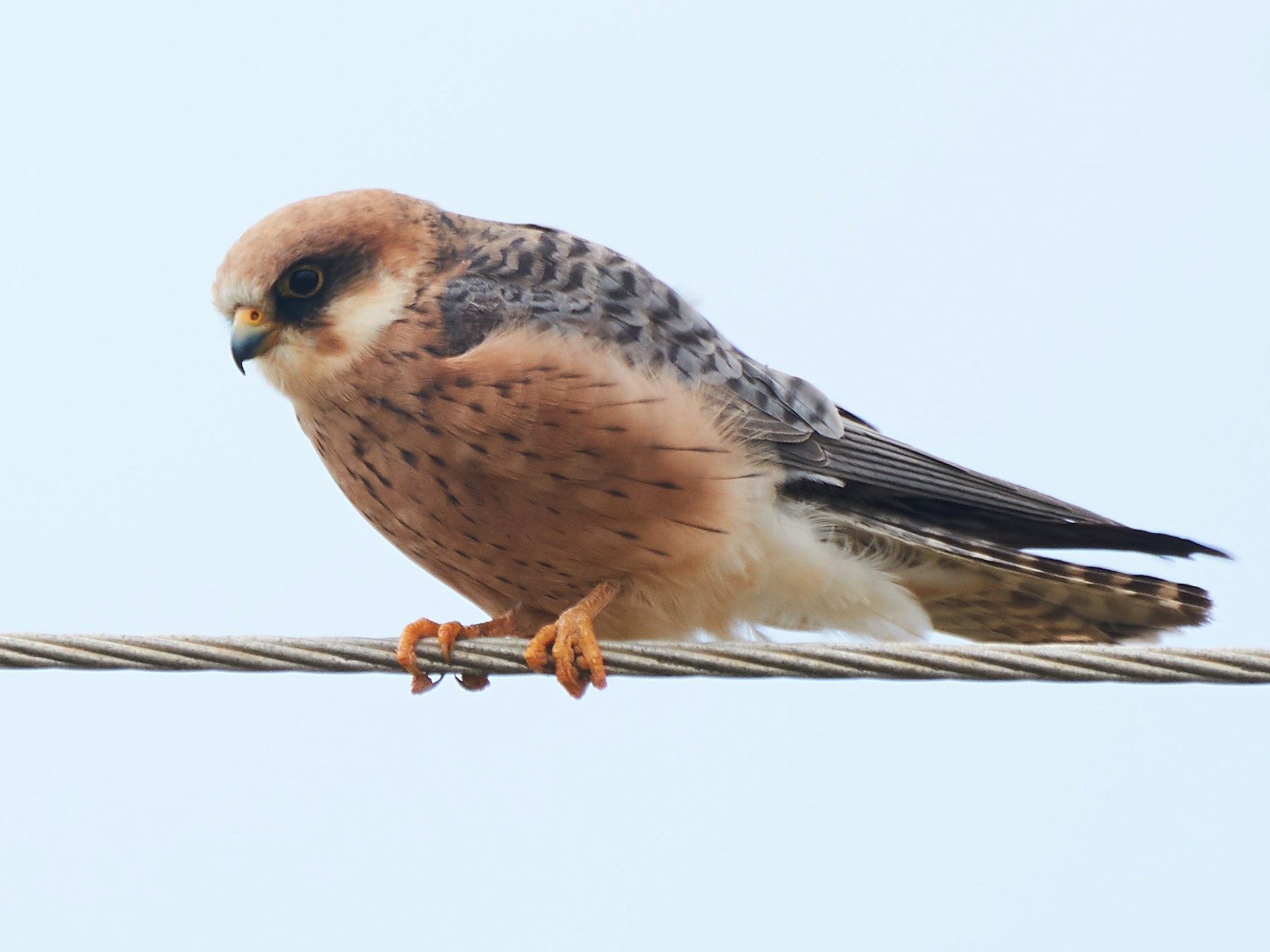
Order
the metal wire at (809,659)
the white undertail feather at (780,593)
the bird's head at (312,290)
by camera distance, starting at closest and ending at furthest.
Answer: the metal wire at (809,659) < the bird's head at (312,290) < the white undertail feather at (780,593)

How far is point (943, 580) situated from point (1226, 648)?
144 centimetres

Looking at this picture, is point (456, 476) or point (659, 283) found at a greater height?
point (659, 283)

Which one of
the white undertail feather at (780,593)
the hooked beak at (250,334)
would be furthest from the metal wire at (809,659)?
the hooked beak at (250,334)

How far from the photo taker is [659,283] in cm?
385

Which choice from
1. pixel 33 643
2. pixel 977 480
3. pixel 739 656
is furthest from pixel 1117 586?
pixel 33 643

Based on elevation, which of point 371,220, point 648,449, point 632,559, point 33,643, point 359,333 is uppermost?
point 371,220

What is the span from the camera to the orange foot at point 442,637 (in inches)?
119

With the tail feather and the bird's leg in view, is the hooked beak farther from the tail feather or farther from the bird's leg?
the tail feather

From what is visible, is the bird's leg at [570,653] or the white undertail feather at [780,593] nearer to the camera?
the bird's leg at [570,653]

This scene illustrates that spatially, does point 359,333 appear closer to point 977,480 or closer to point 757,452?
point 757,452

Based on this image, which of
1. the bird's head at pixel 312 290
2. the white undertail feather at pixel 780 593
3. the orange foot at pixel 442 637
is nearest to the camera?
the orange foot at pixel 442 637

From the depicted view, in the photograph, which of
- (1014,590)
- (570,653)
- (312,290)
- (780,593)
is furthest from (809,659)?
(312,290)

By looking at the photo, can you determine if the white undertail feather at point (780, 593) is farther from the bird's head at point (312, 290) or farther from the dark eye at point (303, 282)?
the dark eye at point (303, 282)

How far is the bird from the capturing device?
322 cm
